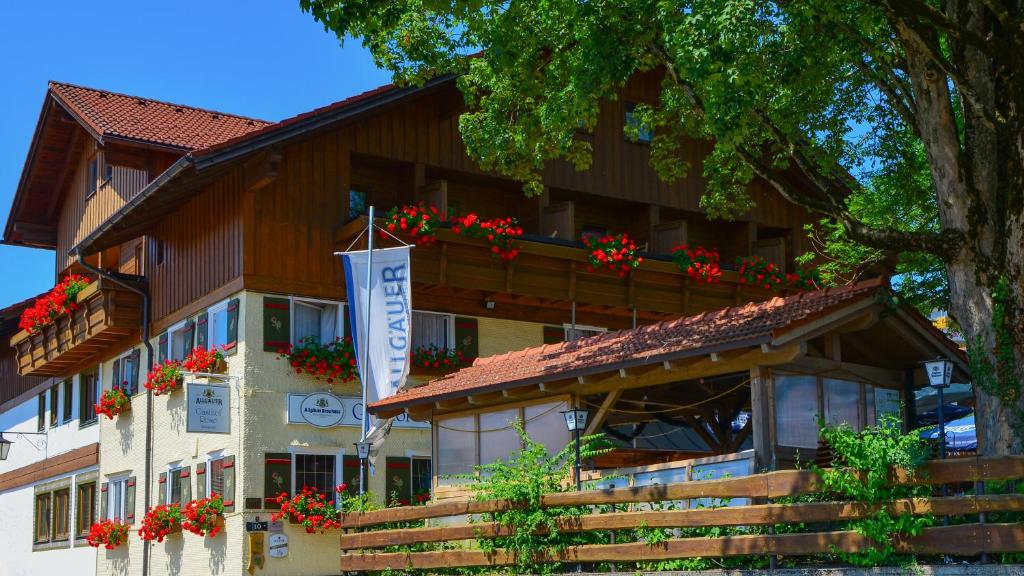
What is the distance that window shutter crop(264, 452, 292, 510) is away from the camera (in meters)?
22.5

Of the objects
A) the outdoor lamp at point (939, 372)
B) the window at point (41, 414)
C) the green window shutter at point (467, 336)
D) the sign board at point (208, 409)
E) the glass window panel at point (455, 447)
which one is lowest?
the glass window panel at point (455, 447)

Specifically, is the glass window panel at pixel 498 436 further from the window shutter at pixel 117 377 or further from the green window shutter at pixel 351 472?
the window shutter at pixel 117 377

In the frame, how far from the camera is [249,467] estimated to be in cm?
2241

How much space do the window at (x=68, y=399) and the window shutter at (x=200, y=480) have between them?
9.17 meters

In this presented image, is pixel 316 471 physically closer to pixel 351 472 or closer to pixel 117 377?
pixel 351 472

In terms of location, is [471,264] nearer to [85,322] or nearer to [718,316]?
[718,316]

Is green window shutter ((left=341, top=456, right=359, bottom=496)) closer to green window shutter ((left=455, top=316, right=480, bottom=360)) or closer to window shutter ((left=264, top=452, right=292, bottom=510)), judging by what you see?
window shutter ((left=264, top=452, right=292, bottom=510))

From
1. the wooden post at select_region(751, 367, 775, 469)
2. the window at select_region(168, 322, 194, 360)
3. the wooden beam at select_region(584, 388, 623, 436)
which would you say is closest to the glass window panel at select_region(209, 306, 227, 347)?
the window at select_region(168, 322, 194, 360)

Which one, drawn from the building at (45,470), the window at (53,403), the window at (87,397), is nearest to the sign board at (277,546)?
the building at (45,470)

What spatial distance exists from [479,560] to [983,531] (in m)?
6.43

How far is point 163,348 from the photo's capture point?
86.7 ft

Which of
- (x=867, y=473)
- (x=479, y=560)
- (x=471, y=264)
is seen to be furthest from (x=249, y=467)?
(x=867, y=473)

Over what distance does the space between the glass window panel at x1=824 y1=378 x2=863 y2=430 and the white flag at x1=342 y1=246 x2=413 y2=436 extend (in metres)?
7.29

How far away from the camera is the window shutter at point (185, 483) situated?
24.5 metres
